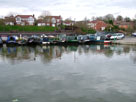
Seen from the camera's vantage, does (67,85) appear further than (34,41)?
No

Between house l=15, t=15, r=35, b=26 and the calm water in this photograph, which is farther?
house l=15, t=15, r=35, b=26

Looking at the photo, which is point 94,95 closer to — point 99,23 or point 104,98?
point 104,98

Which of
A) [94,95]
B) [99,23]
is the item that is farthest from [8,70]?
[99,23]

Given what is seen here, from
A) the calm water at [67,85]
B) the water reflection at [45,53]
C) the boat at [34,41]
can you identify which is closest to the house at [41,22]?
the boat at [34,41]

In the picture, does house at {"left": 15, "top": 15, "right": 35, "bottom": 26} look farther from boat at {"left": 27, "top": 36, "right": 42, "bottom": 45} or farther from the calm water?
the calm water

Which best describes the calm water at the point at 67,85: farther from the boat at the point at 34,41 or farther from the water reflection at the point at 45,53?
the boat at the point at 34,41

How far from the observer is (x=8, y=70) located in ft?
46.6

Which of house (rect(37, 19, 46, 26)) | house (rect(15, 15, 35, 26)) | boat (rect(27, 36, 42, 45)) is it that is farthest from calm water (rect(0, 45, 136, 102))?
house (rect(15, 15, 35, 26))

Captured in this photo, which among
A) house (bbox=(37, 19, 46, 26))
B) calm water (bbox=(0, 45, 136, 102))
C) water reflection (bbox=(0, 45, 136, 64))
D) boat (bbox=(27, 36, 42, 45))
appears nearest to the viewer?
calm water (bbox=(0, 45, 136, 102))

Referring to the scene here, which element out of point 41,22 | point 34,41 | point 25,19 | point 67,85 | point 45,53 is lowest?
point 67,85

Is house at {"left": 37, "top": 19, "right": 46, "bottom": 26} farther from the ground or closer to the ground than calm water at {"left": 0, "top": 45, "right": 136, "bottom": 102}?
farther from the ground

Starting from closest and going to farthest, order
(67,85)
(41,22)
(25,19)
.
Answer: (67,85) → (41,22) → (25,19)

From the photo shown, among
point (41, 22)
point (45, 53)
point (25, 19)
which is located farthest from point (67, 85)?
point (25, 19)

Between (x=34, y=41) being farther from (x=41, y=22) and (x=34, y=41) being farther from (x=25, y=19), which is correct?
(x=25, y=19)
